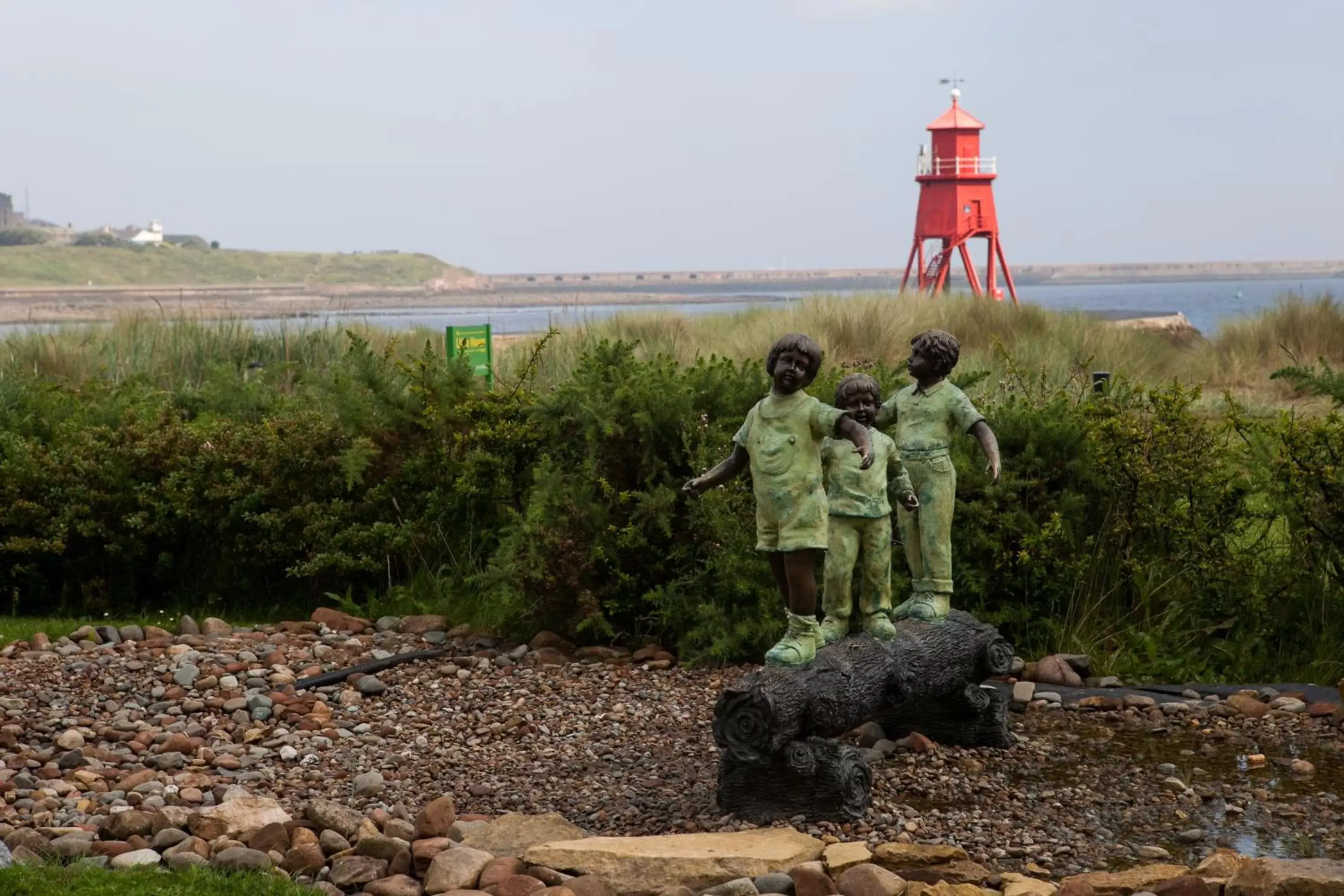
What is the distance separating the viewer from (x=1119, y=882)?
13.8ft

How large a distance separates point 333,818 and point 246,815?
0.30 metres

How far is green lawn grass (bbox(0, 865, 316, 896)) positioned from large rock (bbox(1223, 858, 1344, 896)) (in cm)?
256

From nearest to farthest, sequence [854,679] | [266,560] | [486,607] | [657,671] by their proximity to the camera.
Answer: [854,679], [657,671], [486,607], [266,560]

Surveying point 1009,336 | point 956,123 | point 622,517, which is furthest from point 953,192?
point 622,517

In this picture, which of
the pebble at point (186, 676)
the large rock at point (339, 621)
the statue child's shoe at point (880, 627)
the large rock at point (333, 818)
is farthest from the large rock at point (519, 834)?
the large rock at point (339, 621)

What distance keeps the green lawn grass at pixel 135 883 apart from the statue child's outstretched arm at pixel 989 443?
2740 mm

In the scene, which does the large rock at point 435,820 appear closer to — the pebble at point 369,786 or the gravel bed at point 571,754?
the gravel bed at point 571,754

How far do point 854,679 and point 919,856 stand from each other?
880 millimetres

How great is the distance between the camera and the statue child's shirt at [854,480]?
5.31 metres

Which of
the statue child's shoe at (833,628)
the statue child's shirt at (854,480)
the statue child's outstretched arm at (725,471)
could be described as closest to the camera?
the statue child's outstretched arm at (725,471)

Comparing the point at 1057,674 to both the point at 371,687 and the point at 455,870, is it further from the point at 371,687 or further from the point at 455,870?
the point at 455,870

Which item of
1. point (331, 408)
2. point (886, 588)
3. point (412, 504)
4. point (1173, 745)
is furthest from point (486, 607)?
point (1173, 745)

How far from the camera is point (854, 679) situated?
207 inches

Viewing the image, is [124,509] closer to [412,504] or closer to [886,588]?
[412,504]
